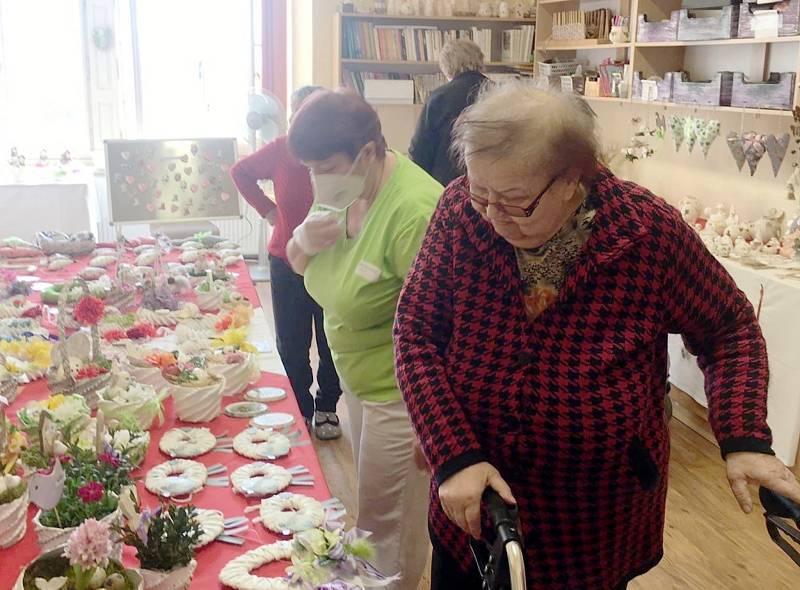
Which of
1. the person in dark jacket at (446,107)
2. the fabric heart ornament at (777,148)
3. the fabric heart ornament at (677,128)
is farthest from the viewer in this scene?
the fabric heart ornament at (677,128)

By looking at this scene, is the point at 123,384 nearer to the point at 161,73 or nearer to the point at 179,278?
the point at 179,278

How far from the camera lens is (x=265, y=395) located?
1.99 metres

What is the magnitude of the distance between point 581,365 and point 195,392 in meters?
0.94

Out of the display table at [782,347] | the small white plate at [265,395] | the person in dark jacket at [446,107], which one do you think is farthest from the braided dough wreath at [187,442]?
the person in dark jacket at [446,107]

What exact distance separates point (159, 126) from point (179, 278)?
364 cm

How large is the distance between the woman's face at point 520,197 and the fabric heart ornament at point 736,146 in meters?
2.80

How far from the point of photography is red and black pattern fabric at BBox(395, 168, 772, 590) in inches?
48.0

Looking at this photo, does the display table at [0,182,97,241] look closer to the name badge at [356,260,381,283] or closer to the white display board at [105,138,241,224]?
the white display board at [105,138,241,224]

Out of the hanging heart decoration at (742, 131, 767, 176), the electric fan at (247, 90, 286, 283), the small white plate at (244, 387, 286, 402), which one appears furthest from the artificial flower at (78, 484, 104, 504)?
the electric fan at (247, 90, 286, 283)

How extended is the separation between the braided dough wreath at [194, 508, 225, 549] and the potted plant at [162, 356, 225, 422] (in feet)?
1.38

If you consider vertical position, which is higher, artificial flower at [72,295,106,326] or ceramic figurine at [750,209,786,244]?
artificial flower at [72,295,106,326]

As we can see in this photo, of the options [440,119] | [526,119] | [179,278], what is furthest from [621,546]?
[440,119]

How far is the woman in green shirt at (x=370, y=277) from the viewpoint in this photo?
6.04ft

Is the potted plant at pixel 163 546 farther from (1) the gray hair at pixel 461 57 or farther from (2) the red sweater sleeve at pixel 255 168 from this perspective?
(1) the gray hair at pixel 461 57
